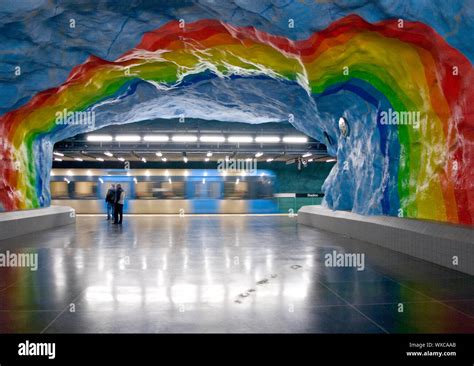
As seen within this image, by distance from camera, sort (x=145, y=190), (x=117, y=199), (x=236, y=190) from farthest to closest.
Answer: (x=145, y=190), (x=236, y=190), (x=117, y=199)

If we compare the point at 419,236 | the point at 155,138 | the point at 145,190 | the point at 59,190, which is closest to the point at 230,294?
the point at 419,236

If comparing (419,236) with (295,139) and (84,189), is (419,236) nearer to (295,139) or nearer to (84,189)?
(295,139)

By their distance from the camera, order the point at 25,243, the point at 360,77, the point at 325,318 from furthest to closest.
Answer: the point at 25,243 < the point at 360,77 < the point at 325,318

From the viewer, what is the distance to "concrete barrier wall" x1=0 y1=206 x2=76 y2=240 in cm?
1004

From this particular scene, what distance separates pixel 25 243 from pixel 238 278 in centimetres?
626

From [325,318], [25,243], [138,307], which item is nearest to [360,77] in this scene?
[325,318]

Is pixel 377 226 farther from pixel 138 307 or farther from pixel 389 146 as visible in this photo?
pixel 138 307

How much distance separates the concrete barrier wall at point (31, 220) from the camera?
32.9 ft

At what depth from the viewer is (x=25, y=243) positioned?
905cm

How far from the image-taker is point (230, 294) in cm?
449

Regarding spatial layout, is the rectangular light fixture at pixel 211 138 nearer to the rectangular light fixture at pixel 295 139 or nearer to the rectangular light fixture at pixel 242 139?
the rectangular light fixture at pixel 242 139

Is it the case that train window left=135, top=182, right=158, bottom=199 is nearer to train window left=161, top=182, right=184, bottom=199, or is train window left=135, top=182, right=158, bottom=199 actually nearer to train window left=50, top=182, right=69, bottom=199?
train window left=161, top=182, right=184, bottom=199

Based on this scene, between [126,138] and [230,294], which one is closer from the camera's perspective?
[230,294]

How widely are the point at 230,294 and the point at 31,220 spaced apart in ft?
30.8
